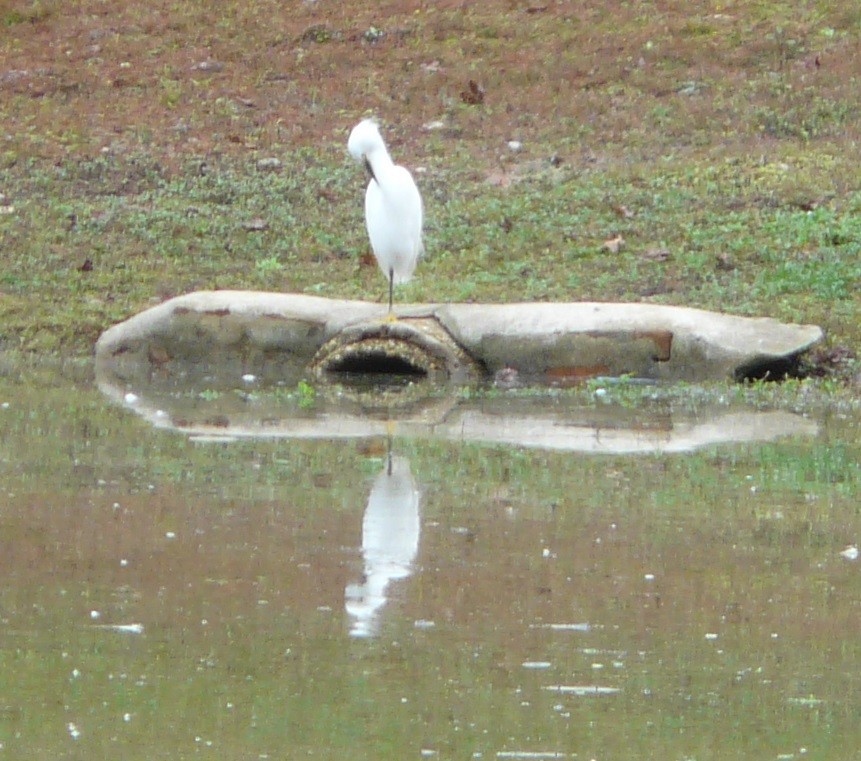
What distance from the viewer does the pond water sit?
404 centimetres

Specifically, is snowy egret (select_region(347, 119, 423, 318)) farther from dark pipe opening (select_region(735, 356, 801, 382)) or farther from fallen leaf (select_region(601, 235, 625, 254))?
dark pipe opening (select_region(735, 356, 801, 382))

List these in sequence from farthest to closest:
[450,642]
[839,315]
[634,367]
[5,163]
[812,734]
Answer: [5,163]
[839,315]
[634,367]
[450,642]
[812,734]

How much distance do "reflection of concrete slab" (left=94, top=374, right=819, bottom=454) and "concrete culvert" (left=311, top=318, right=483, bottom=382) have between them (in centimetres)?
Result: 81

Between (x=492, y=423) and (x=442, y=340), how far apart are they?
1.92 m

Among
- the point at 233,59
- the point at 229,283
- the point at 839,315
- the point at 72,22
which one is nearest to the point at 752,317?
the point at 839,315

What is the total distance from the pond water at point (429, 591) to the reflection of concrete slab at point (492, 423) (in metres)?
0.05

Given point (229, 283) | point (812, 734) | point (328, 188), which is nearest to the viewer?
point (812, 734)

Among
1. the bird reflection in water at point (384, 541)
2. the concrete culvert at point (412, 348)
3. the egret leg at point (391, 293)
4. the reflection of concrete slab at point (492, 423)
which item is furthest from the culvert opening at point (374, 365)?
the bird reflection in water at point (384, 541)

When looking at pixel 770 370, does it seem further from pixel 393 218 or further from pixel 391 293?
pixel 393 218

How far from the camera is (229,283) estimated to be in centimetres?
1294

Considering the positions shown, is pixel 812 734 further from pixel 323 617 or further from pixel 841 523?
pixel 841 523

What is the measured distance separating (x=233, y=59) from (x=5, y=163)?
3.51m

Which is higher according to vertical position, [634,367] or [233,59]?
[233,59]

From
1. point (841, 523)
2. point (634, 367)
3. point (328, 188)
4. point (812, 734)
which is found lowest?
point (812, 734)
